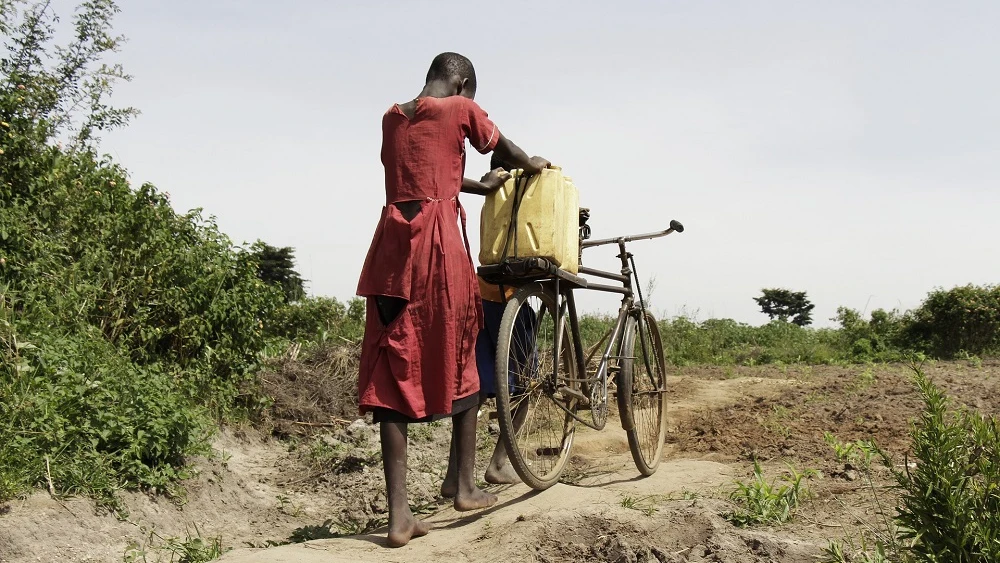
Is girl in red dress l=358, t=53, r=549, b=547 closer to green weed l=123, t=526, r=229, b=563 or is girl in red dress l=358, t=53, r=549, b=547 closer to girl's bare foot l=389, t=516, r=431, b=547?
girl's bare foot l=389, t=516, r=431, b=547

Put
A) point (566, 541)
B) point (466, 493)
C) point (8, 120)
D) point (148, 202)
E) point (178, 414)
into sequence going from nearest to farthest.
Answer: point (566, 541), point (466, 493), point (178, 414), point (8, 120), point (148, 202)

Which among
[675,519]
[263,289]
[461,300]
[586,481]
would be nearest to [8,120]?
[263,289]

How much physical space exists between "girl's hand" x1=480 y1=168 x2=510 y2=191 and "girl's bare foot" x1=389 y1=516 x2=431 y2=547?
1726 millimetres

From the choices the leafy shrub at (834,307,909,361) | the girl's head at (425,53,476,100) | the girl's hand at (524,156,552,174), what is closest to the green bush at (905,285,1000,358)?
the leafy shrub at (834,307,909,361)

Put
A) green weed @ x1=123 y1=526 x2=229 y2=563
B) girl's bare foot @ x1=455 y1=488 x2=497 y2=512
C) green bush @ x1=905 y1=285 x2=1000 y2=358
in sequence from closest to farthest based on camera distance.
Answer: green weed @ x1=123 y1=526 x2=229 y2=563 < girl's bare foot @ x1=455 y1=488 x2=497 y2=512 < green bush @ x1=905 y1=285 x2=1000 y2=358

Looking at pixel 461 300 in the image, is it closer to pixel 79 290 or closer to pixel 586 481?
pixel 586 481

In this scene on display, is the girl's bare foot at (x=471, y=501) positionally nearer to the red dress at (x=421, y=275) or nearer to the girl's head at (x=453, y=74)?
the red dress at (x=421, y=275)

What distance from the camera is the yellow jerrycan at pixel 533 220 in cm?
449

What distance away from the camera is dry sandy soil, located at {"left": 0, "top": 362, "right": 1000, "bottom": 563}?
3717 millimetres

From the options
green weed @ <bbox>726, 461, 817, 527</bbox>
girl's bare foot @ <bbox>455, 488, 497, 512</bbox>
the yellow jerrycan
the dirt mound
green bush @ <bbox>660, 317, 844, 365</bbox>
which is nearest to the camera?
green weed @ <bbox>726, 461, 817, 527</bbox>

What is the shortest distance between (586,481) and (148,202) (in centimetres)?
405

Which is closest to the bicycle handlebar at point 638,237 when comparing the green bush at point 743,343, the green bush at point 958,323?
the green bush at point 743,343

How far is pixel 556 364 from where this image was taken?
4.58m

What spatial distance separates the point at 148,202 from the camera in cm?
691
